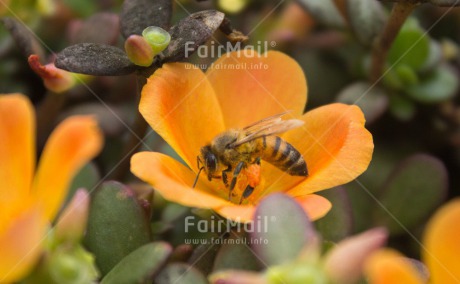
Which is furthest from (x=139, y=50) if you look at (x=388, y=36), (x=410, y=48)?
(x=410, y=48)

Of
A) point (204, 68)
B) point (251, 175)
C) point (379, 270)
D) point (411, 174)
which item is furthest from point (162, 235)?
point (379, 270)

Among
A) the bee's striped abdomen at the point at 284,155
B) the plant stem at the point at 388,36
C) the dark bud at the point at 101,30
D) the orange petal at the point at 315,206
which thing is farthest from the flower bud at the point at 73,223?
the plant stem at the point at 388,36

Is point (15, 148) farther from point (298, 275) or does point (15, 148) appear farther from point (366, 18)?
point (366, 18)

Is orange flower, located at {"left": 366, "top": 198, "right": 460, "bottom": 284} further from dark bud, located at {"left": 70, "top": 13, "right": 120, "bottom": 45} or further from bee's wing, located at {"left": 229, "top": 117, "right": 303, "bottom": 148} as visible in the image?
dark bud, located at {"left": 70, "top": 13, "right": 120, "bottom": 45}

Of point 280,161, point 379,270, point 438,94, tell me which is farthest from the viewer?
point 438,94

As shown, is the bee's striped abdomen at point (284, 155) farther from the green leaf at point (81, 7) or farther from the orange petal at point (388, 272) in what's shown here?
the green leaf at point (81, 7)

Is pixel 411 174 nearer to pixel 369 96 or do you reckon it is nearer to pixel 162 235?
pixel 369 96
